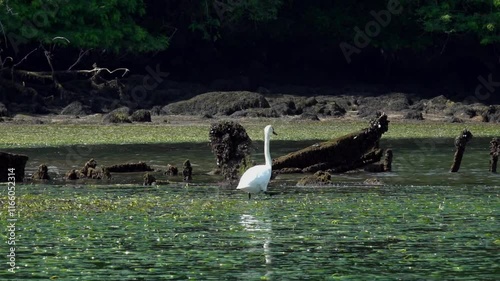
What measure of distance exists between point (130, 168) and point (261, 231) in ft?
38.6

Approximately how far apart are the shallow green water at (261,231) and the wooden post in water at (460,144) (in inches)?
45.9

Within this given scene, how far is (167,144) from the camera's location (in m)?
41.6

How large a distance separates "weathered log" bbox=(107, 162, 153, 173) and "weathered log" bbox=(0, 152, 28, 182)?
3186 mm

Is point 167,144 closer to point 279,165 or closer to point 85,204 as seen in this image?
point 279,165

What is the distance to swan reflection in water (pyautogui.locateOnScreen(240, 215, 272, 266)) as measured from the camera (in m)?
18.9

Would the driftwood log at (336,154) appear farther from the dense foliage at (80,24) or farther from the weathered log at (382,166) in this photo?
the dense foliage at (80,24)

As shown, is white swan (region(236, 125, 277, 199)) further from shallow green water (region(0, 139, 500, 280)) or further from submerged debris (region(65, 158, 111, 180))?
submerged debris (region(65, 158, 111, 180))

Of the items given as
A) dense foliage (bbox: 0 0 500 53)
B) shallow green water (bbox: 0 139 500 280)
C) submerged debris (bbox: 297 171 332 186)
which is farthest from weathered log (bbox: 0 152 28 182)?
dense foliage (bbox: 0 0 500 53)

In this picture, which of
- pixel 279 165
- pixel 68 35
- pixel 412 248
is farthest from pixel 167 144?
pixel 412 248

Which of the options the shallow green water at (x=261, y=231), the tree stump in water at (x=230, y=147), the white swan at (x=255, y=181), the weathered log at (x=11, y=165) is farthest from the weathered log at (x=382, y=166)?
the weathered log at (x=11, y=165)

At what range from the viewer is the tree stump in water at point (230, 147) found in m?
30.0

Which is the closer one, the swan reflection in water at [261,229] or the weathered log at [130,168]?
the swan reflection in water at [261,229]

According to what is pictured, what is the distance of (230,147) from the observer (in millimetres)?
30047

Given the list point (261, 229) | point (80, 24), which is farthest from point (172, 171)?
point (80, 24)
